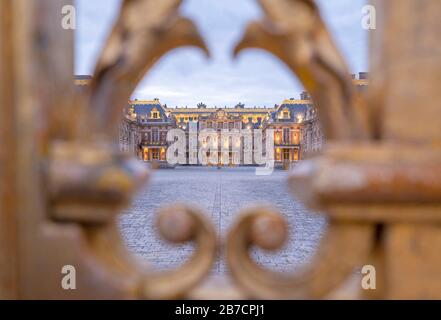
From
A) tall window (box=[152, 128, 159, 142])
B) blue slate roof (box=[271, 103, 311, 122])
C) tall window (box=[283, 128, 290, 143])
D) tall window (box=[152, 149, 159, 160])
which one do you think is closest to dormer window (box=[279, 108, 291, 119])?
blue slate roof (box=[271, 103, 311, 122])

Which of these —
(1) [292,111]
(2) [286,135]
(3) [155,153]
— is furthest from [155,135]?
(1) [292,111]

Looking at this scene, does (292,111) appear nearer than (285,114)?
Yes

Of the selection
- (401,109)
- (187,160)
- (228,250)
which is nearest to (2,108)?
(228,250)

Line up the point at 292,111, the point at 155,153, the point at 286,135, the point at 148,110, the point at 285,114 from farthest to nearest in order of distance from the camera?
the point at 155,153 < the point at 148,110 < the point at 285,114 < the point at 292,111 < the point at 286,135

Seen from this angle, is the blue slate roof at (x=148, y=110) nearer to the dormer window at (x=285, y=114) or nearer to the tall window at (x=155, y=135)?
the tall window at (x=155, y=135)

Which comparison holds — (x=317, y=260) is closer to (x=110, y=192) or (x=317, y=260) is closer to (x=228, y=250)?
(x=228, y=250)

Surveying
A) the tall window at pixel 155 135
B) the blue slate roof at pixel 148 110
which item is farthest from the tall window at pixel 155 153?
the blue slate roof at pixel 148 110

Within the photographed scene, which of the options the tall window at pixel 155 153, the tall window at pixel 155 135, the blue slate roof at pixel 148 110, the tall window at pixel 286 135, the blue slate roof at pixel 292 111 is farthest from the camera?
the tall window at pixel 155 153

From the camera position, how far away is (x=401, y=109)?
2.30ft

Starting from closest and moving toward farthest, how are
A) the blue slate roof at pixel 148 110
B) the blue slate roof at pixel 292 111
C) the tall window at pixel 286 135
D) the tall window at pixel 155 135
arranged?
the blue slate roof at pixel 292 111 → the tall window at pixel 286 135 → the blue slate roof at pixel 148 110 → the tall window at pixel 155 135

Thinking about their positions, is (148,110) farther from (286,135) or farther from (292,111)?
(292,111)

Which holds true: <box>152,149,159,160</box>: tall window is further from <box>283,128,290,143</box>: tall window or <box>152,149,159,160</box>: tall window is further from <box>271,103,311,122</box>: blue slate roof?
<box>283,128,290,143</box>: tall window

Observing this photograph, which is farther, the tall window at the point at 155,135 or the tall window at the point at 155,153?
the tall window at the point at 155,153

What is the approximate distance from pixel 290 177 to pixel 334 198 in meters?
0.13
